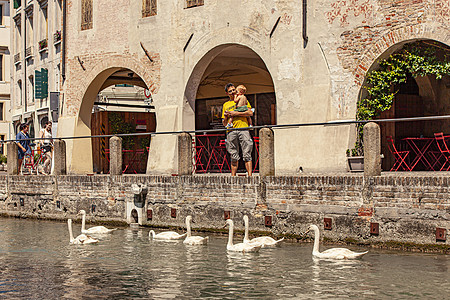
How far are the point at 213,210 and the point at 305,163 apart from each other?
354 centimetres

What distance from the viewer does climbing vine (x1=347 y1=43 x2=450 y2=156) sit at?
16219 mm

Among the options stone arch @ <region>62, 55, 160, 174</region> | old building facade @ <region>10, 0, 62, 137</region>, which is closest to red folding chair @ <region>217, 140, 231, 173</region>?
stone arch @ <region>62, 55, 160, 174</region>

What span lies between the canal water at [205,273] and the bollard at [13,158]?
7.09 metres

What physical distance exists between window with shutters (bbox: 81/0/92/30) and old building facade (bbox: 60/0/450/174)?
0.10 feet

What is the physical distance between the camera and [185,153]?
50.5 ft

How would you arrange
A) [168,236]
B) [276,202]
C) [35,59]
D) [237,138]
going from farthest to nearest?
[35,59] → [237,138] → [168,236] → [276,202]

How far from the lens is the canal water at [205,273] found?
877 cm

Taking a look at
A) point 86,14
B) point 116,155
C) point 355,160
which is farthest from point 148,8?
point 355,160

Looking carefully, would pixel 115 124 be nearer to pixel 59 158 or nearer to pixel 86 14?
pixel 86 14

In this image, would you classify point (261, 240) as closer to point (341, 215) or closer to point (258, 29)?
point (341, 215)

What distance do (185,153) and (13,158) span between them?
7007 mm

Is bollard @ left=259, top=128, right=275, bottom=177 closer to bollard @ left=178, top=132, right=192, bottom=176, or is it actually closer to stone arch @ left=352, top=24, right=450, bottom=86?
bollard @ left=178, top=132, right=192, bottom=176

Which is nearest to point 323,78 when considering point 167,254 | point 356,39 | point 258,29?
point 356,39

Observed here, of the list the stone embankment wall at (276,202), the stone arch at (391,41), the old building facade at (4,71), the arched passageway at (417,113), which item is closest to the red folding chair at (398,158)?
the arched passageway at (417,113)
